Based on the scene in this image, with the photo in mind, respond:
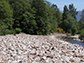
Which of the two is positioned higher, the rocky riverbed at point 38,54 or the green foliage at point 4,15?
the green foliage at point 4,15

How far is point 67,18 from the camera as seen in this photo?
Result: 101ft

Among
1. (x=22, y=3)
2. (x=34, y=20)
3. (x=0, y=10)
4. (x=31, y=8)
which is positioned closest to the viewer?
(x=0, y=10)

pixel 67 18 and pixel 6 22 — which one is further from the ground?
pixel 67 18

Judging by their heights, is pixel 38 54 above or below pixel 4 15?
below

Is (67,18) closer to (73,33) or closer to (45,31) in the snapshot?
(73,33)

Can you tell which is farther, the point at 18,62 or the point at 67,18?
the point at 67,18

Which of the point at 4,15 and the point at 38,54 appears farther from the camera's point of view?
the point at 4,15

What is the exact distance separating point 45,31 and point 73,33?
12804 millimetres

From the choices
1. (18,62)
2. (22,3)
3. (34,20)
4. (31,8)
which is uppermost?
(22,3)

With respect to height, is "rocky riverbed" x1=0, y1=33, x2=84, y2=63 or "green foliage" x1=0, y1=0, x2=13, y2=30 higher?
"green foliage" x1=0, y1=0, x2=13, y2=30

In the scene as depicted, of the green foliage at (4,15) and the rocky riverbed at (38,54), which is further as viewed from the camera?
the green foliage at (4,15)

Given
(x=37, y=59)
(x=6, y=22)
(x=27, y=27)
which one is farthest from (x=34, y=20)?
(x=37, y=59)

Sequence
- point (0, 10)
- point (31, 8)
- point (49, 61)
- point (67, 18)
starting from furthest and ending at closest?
point (67, 18) → point (31, 8) → point (0, 10) → point (49, 61)

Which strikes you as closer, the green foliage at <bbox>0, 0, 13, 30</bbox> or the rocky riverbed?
the rocky riverbed
